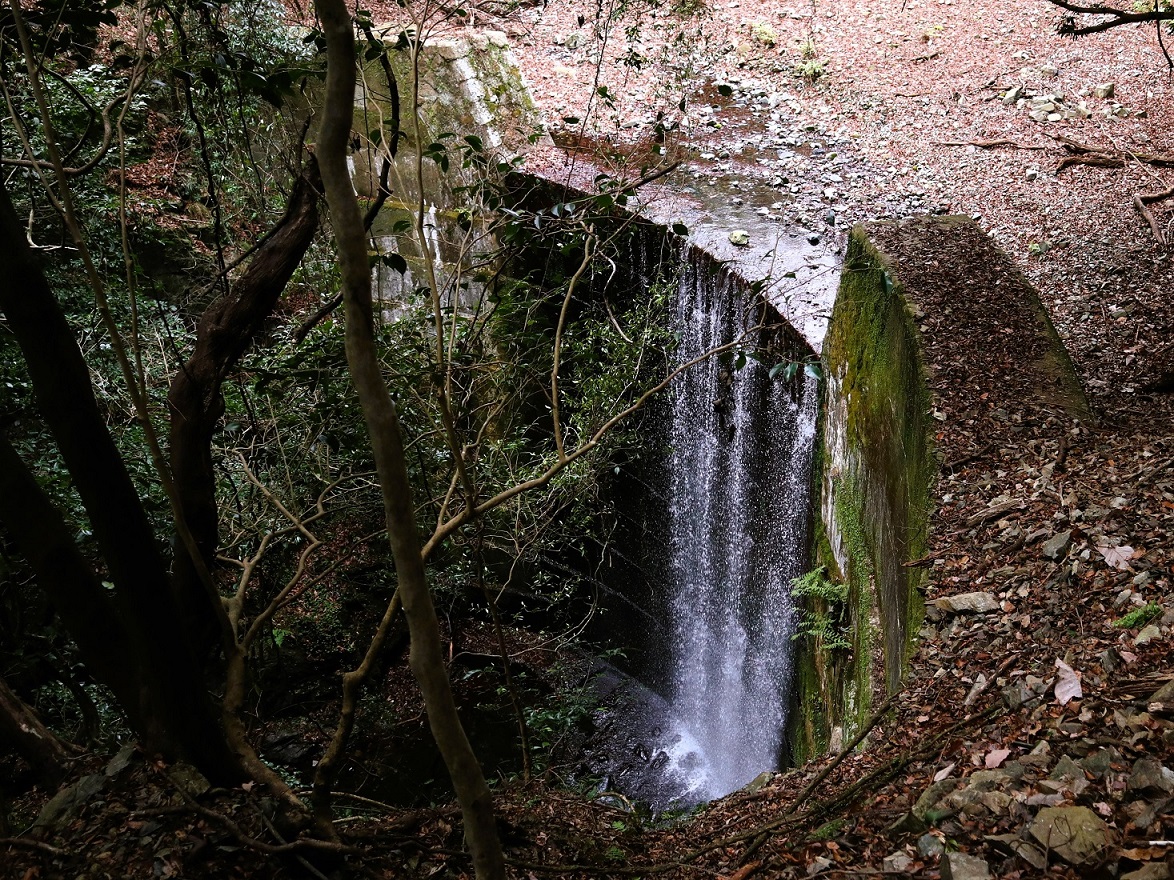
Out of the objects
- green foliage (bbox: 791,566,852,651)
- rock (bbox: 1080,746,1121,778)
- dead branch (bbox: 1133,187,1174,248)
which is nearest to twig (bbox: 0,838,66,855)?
rock (bbox: 1080,746,1121,778)

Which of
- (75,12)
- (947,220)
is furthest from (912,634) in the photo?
(75,12)

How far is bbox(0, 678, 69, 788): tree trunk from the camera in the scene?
259cm

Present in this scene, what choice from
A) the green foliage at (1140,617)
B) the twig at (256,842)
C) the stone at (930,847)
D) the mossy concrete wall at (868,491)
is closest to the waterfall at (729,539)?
the mossy concrete wall at (868,491)

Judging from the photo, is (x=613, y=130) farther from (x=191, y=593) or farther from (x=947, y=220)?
(x=191, y=593)

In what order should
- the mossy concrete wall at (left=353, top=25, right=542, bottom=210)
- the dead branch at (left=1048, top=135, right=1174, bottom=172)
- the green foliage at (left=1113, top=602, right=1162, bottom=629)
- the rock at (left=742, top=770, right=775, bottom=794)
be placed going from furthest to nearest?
1. the mossy concrete wall at (left=353, top=25, right=542, bottom=210)
2. the dead branch at (left=1048, top=135, right=1174, bottom=172)
3. the rock at (left=742, top=770, right=775, bottom=794)
4. the green foliage at (left=1113, top=602, right=1162, bottom=629)

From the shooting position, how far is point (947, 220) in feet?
19.4

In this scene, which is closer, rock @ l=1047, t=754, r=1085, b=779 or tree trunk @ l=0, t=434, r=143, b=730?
tree trunk @ l=0, t=434, r=143, b=730

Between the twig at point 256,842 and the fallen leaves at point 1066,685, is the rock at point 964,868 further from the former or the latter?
the twig at point 256,842

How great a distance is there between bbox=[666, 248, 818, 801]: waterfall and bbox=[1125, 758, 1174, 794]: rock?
4.91 m

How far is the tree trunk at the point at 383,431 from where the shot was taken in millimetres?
1314

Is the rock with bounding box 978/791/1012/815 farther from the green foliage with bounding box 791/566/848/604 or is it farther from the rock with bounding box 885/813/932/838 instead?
the green foliage with bounding box 791/566/848/604

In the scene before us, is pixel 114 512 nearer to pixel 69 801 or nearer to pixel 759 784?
pixel 69 801

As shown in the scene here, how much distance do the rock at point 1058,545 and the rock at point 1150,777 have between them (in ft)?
4.16

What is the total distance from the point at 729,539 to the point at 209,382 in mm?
6357
